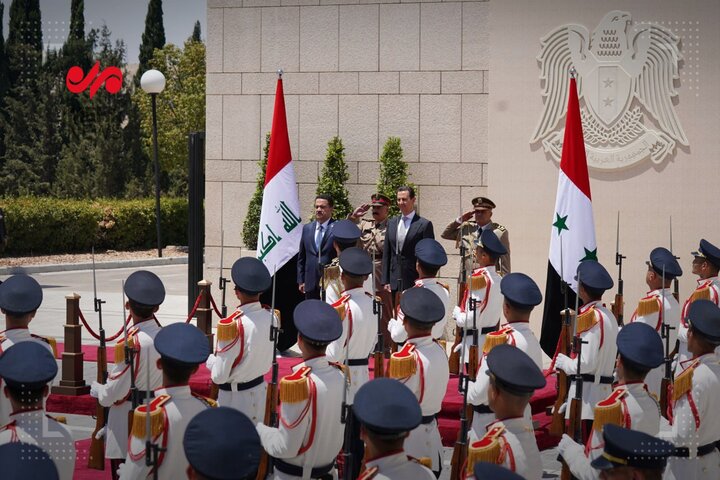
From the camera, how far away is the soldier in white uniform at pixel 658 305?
845 centimetres

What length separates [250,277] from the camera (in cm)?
698

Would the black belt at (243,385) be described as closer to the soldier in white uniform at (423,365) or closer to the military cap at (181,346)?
the soldier in white uniform at (423,365)

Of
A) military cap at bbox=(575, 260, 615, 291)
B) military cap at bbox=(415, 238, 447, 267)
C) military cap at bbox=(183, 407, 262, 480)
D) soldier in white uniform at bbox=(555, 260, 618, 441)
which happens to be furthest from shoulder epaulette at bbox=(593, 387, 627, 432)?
military cap at bbox=(415, 238, 447, 267)

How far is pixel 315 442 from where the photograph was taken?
5223mm

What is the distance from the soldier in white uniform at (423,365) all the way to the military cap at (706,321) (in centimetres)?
147

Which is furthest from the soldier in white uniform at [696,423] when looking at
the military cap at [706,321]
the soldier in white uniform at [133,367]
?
the soldier in white uniform at [133,367]

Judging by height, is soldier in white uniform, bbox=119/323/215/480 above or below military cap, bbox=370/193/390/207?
below

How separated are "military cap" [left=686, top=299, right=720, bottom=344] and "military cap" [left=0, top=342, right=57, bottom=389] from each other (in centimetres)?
350

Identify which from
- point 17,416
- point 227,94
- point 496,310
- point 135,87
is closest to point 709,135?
point 496,310

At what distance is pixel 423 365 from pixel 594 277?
6.47 feet

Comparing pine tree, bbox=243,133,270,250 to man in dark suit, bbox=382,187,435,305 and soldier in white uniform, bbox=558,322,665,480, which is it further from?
soldier in white uniform, bbox=558,322,665,480

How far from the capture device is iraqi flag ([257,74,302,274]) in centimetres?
1101

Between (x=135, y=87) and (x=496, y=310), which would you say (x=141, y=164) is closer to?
(x=135, y=87)

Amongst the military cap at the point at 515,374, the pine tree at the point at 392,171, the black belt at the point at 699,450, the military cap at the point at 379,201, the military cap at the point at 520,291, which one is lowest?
the black belt at the point at 699,450
